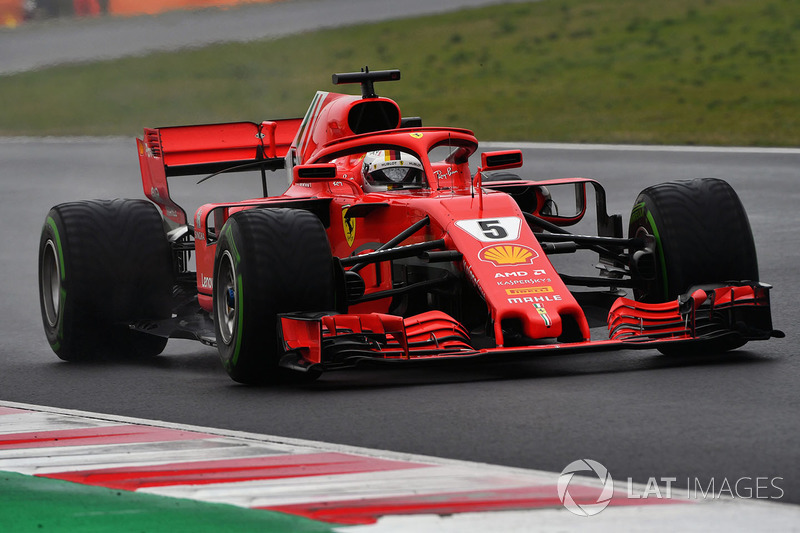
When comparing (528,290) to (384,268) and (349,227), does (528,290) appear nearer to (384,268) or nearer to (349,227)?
(384,268)

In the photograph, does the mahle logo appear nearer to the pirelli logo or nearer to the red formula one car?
the red formula one car

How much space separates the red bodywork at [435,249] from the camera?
25.1ft

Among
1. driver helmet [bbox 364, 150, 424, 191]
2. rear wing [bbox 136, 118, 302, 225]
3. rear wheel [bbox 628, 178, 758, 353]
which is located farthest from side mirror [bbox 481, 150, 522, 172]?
rear wing [bbox 136, 118, 302, 225]

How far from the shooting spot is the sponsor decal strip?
5.24 metres

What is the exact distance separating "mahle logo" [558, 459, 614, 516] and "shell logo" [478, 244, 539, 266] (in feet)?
8.16

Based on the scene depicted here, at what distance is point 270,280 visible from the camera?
25.9ft

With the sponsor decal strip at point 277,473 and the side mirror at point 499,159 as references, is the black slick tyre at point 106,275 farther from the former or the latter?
the sponsor decal strip at point 277,473

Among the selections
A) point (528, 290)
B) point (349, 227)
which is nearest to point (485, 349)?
point (528, 290)

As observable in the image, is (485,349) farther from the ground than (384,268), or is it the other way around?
(384,268)

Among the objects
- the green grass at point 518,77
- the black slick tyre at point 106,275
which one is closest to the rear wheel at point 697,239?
the black slick tyre at point 106,275

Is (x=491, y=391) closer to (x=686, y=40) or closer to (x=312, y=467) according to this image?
(x=312, y=467)

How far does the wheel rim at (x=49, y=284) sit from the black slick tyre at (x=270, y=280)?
8.95 feet

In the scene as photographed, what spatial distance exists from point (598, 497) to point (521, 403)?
1875 millimetres

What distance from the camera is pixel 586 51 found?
35500 millimetres
